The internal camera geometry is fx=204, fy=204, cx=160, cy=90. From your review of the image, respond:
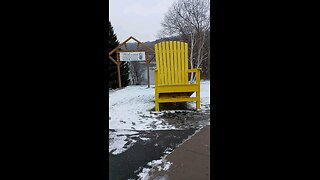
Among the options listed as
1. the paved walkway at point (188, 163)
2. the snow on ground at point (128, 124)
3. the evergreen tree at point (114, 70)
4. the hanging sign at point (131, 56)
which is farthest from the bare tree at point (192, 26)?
the paved walkway at point (188, 163)

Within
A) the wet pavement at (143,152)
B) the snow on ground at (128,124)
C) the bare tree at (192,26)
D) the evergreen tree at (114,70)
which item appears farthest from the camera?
the evergreen tree at (114,70)

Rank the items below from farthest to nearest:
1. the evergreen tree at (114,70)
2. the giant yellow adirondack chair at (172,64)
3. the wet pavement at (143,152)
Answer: the evergreen tree at (114,70)
the giant yellow adirondack chair at (172,64)
the wet pavement at (143,152)

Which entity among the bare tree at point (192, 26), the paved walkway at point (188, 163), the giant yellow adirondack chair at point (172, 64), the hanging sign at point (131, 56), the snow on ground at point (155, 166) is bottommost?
the snow on ground at point (155, 166)

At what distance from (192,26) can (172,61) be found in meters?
11.1

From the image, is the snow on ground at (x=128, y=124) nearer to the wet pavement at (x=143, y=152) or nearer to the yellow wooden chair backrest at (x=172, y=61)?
the wet pavement at (x=143, y=152)

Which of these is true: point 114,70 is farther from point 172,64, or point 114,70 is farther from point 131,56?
point 172,64

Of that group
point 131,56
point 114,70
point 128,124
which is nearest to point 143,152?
point 128,124

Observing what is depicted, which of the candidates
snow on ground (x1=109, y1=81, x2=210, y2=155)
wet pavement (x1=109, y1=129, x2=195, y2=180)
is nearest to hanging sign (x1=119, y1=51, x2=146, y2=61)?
snow on ground (x1=109, y1=81, x2=210, y2=155)

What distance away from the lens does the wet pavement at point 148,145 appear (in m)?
1.57

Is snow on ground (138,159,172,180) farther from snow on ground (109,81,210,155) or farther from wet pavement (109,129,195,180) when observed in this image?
snow on ground (109,81,210,155)

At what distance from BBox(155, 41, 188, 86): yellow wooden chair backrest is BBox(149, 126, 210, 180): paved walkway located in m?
2.07

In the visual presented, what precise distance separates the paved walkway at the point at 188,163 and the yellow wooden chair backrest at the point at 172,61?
2.07 meters
